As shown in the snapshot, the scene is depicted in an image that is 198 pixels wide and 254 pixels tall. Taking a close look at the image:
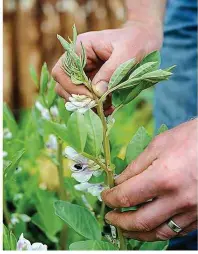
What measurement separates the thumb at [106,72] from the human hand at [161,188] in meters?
0.10

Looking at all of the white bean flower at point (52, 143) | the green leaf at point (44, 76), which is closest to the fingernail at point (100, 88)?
the green leaf at point (44, 76)

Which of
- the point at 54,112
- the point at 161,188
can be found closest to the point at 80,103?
Answer: the point at 161,188

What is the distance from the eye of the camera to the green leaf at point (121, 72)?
774 millimetres

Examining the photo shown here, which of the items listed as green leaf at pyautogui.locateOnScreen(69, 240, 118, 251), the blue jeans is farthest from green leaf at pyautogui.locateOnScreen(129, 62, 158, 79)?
the blue jeans

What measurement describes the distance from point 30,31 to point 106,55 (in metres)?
2.38

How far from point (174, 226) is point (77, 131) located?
0.18 m

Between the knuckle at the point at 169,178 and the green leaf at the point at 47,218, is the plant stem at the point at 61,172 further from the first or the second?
the knuckle at the point at 169,178

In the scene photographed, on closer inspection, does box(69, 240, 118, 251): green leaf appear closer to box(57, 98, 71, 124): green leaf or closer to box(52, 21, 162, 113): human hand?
box(52, 21, 162, 113): human hand

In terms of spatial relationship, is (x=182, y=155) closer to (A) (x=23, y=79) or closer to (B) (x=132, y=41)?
(B) (x=132, y=41)

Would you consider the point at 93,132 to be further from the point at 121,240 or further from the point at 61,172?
the point at 61,172

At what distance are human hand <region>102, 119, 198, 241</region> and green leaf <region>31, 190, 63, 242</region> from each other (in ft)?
1.24

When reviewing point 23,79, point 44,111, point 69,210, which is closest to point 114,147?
point 44,111

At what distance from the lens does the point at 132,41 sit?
0.95 m

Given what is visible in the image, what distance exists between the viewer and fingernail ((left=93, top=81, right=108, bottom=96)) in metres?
0.80
